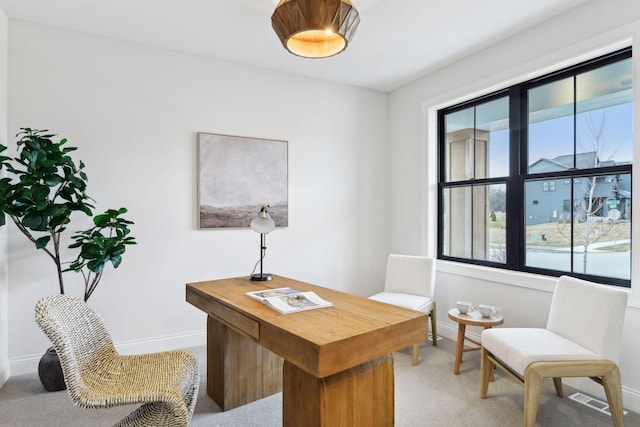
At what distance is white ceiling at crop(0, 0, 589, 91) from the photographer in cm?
264

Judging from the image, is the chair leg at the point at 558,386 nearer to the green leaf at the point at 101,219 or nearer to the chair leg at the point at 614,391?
the chair leg at the point at 614,391

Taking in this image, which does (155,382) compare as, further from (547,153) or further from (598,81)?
(598,81)

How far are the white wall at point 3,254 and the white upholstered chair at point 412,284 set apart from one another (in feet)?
9.45

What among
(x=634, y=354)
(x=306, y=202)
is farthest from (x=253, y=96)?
(x=634, y=354)

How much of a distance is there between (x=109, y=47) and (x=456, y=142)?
333 cm

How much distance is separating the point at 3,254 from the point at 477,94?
408 cm

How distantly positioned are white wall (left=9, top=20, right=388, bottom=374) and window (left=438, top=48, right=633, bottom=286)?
1.21 metres

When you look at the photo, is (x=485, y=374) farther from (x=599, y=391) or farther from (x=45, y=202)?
(x=45, y=202)

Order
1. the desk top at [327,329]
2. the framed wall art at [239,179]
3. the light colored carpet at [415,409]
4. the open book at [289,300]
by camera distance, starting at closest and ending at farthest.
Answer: the desk top at [327,329], the open book at [289,300], the light colored carpet at [415,409], the framed wall art at [239,179]

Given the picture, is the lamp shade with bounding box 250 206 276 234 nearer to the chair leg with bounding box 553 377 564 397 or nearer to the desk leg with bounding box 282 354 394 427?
the desk leg with bounding box 282 354 394 427

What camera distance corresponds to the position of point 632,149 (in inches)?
98.4

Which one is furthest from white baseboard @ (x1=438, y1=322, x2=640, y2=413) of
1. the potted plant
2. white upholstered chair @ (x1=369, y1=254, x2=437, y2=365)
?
the potted plant

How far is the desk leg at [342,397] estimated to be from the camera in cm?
160

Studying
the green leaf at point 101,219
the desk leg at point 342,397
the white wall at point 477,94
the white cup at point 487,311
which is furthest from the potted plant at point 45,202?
the white wall at point 477,94
